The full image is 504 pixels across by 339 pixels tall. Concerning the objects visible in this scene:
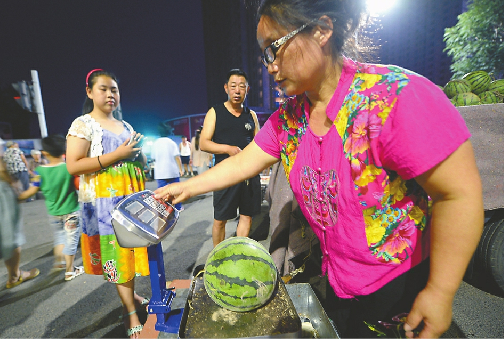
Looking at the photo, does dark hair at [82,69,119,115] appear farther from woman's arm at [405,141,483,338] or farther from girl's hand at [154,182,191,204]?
woman's arm at [405,141,483,338]

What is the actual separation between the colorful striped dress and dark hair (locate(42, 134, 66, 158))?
219 centimetres

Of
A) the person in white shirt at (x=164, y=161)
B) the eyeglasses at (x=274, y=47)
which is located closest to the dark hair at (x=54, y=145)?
the person in white shirt at (x=164, y=161)

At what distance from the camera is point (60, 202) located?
12.3ft

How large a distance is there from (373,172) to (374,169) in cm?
1

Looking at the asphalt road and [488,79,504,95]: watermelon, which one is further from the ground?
[488,79,504,95]: watermelon

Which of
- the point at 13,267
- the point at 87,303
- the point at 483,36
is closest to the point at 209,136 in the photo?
the point at 87,303

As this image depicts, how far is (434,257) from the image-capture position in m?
0.94

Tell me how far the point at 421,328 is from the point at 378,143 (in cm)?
79

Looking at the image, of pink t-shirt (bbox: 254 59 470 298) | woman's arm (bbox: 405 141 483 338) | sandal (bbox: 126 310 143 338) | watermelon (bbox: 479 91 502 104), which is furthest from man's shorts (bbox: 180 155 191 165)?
woman's arm (bbox: 405 141 483 338)

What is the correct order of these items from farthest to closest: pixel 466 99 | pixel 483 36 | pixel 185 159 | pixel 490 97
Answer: pixel 185 159
pixel 483 36
pixel 490 97
pixel 466 99

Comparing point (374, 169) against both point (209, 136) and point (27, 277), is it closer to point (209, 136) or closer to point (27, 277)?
point (209, 136)

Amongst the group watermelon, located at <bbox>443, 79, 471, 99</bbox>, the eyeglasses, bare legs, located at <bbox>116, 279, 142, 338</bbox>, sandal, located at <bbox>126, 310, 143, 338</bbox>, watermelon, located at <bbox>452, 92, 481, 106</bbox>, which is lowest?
sandal, located at <bbox>126, 310, 143, 338</bbox>

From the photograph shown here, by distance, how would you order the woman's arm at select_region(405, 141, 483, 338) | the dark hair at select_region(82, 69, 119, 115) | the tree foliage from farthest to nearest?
1. the tree foliage
2. the dark hair at select_region(82, 69, 119, 115)
3. the woman's arm at select_region(405, 141, 483, 338)

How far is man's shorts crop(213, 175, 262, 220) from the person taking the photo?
3346 mm
